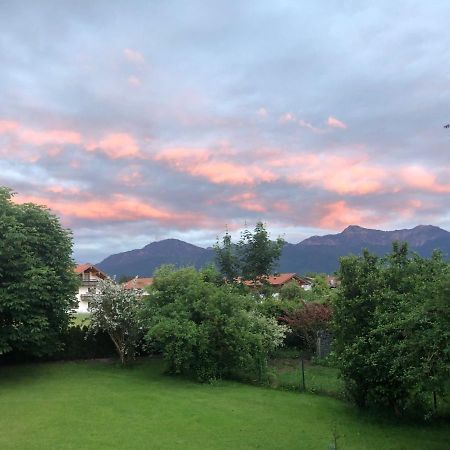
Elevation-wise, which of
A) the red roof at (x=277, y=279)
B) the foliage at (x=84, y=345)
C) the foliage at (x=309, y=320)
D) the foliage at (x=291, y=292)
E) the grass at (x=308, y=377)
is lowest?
the grass at (x=308, y=377)

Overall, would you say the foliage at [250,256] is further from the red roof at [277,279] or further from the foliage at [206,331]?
the foliage at [206,331]

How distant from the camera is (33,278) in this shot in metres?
20.0

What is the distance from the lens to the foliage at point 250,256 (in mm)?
31172

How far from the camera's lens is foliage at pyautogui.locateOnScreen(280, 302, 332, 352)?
25609 millimetres

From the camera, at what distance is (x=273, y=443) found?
12.5 m

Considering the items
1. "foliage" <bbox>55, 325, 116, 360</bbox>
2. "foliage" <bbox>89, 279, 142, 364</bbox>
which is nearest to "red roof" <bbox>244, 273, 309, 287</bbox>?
"foliage" <bbox>89, 279, 142, 364</bbox>

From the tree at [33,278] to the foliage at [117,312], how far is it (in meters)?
1.32

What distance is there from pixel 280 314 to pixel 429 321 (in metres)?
17.5

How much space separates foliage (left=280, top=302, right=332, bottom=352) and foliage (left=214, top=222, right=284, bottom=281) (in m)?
4.71

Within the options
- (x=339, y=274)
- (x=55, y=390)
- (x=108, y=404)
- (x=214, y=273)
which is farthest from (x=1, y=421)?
(x=214, y=273)

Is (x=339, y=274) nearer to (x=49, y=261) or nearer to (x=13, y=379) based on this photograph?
(x=49, y=261)

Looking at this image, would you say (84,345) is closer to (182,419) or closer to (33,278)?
(33,278)

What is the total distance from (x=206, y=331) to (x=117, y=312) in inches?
223

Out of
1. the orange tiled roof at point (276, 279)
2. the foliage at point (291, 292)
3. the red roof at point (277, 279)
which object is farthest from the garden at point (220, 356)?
the orange tiled roof at point (276, 279)
